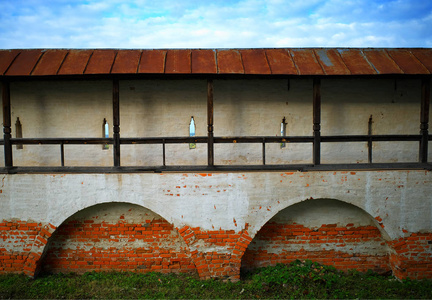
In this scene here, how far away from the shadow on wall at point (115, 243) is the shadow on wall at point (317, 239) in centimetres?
190

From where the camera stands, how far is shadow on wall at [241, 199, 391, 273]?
618 centimetres

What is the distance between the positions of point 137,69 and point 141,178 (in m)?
2.38

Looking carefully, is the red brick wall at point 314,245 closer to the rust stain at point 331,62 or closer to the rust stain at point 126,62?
the rust stain at point 331,62

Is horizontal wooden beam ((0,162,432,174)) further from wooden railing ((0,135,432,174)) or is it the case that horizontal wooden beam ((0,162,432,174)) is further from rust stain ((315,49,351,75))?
rust stain ((315,49,351,75))

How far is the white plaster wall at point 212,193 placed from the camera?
5535 millimetres

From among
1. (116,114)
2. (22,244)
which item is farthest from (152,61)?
(22,244)

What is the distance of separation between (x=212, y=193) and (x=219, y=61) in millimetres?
3007

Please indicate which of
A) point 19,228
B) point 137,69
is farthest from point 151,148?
point 19,228

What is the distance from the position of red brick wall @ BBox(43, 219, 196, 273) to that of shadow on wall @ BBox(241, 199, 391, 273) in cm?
191

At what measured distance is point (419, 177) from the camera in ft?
18.3

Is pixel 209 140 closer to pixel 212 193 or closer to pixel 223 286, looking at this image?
pixel 212 193

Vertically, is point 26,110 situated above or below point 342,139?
above

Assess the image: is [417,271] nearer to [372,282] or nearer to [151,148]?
[372,282]

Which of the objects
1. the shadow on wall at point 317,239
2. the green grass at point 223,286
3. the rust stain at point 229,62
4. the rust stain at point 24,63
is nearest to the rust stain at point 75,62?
the rust stain at point 24,63
